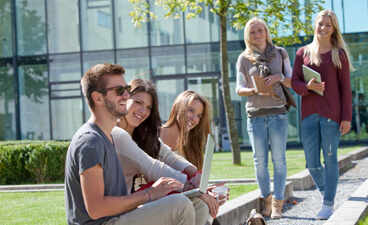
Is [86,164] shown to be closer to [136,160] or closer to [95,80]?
[95,80]

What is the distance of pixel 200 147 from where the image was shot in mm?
4688

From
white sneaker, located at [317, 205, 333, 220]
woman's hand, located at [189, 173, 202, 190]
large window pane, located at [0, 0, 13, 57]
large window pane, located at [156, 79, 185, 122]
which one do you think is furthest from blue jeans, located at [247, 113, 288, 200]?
large window pane, located at [0, 0, 13, 57]

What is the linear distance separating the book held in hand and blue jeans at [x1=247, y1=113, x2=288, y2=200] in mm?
276

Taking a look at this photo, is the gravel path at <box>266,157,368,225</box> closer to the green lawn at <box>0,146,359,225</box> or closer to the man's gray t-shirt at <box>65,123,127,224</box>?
the green lawn at <box>0,146,359,225</box>

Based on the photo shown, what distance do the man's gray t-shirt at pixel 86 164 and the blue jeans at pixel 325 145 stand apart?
2.85 m

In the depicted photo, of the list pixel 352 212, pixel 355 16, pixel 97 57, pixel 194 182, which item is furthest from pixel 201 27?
pixel 194 182

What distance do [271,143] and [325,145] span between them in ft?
1.83

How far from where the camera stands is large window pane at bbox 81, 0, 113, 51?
2038cm

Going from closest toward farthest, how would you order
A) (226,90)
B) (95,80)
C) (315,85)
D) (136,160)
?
(95,80) < (136,160) < (315,85) < (226,90)

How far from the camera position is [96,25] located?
20453 millimetres

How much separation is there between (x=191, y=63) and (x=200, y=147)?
15.2 metres

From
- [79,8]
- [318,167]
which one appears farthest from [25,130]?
[318,167]

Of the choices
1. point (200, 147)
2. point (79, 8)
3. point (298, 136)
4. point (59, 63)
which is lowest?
point (298, 136)

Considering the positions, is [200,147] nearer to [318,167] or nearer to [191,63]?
[318,167]
